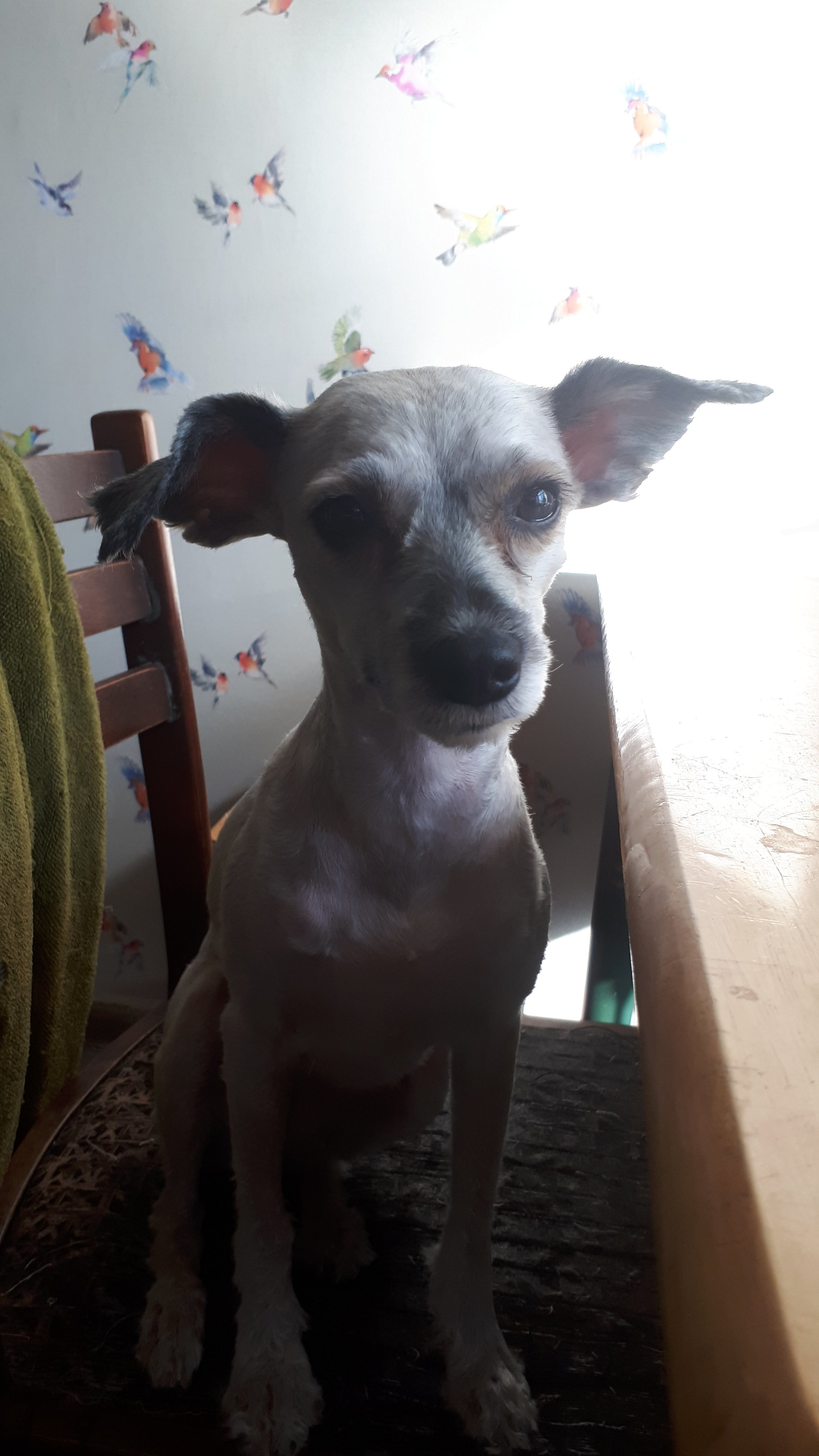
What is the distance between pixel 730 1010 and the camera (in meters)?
0.28

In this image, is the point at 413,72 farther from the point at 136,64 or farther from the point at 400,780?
the point at 400,780

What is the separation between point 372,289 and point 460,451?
0.91 metres

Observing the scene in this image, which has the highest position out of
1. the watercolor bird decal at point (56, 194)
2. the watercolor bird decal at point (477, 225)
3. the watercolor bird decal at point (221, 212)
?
the watercolor bird decal at point (56, 194)

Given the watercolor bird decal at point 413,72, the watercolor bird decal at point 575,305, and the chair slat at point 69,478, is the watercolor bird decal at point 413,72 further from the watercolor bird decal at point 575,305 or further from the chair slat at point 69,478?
the chair slat at point 69,478

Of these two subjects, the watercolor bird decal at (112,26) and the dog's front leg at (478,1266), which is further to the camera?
the watercolor bird decal at (112,26)

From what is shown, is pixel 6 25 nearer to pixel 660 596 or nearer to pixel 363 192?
pixel 363 192

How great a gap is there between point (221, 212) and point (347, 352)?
11.7 inches

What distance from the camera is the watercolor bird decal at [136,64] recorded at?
131cm

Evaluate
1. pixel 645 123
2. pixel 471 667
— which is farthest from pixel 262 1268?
pixel 645 123

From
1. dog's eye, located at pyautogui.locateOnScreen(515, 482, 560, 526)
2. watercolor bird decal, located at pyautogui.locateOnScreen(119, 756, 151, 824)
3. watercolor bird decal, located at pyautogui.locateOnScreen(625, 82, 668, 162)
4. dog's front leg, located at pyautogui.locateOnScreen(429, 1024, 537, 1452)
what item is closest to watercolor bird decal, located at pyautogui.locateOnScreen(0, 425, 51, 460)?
watercolor bird decal, located at pyautogui.locateOnScreen(119, 756, 151, 824)

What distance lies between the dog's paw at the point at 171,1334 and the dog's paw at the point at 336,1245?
9 cm

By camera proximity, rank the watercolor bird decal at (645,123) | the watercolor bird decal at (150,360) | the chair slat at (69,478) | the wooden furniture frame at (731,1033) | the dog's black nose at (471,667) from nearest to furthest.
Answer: the wooden furniture frame at (731,1033) → the dog's black nose at (471,667) → the chair slat at (69,478) → the watercolor bird decal at (645,123) → the watercolor bird decal at (150,360)

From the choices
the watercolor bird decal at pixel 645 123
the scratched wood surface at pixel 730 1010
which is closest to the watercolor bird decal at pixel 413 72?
the watercolor bird decal at pixel 645 123

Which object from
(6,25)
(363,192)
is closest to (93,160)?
(6,25)
